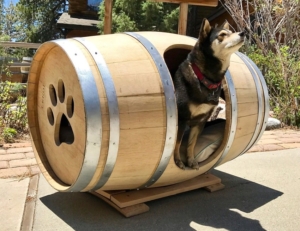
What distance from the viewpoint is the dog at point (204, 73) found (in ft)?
8.67

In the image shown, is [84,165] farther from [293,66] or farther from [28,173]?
[293,66]

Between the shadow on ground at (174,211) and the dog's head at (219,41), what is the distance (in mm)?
1221

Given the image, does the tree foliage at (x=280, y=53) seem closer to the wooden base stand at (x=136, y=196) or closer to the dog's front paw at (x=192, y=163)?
the wooden base stand at (x=136, y=196)

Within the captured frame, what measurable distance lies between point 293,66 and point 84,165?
17.4 feet

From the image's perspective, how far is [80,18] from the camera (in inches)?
576

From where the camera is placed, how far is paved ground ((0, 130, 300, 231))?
2.69m

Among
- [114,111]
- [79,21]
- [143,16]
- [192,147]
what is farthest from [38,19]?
[114,111]

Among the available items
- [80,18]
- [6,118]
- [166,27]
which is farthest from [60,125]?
[80,18]

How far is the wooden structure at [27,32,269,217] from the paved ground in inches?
9.6

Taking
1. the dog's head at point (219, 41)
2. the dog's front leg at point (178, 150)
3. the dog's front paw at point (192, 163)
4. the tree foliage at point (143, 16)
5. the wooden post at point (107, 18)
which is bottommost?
the dog's front paw at point (192, 163)

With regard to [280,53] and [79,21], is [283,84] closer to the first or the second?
[280,53]

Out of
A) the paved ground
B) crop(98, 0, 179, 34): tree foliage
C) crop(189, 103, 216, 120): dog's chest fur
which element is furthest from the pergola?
crop(98, 0, 179, 34): tree foliage

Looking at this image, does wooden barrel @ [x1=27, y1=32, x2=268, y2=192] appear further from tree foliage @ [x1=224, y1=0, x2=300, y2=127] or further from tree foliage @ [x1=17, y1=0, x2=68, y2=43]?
tree foliage @ [x1=17, y1=0, x2=68, y2=43]

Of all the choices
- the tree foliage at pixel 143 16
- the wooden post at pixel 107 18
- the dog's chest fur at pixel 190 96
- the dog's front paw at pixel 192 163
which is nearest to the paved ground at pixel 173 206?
the dog's front paw at pixel 192 163
